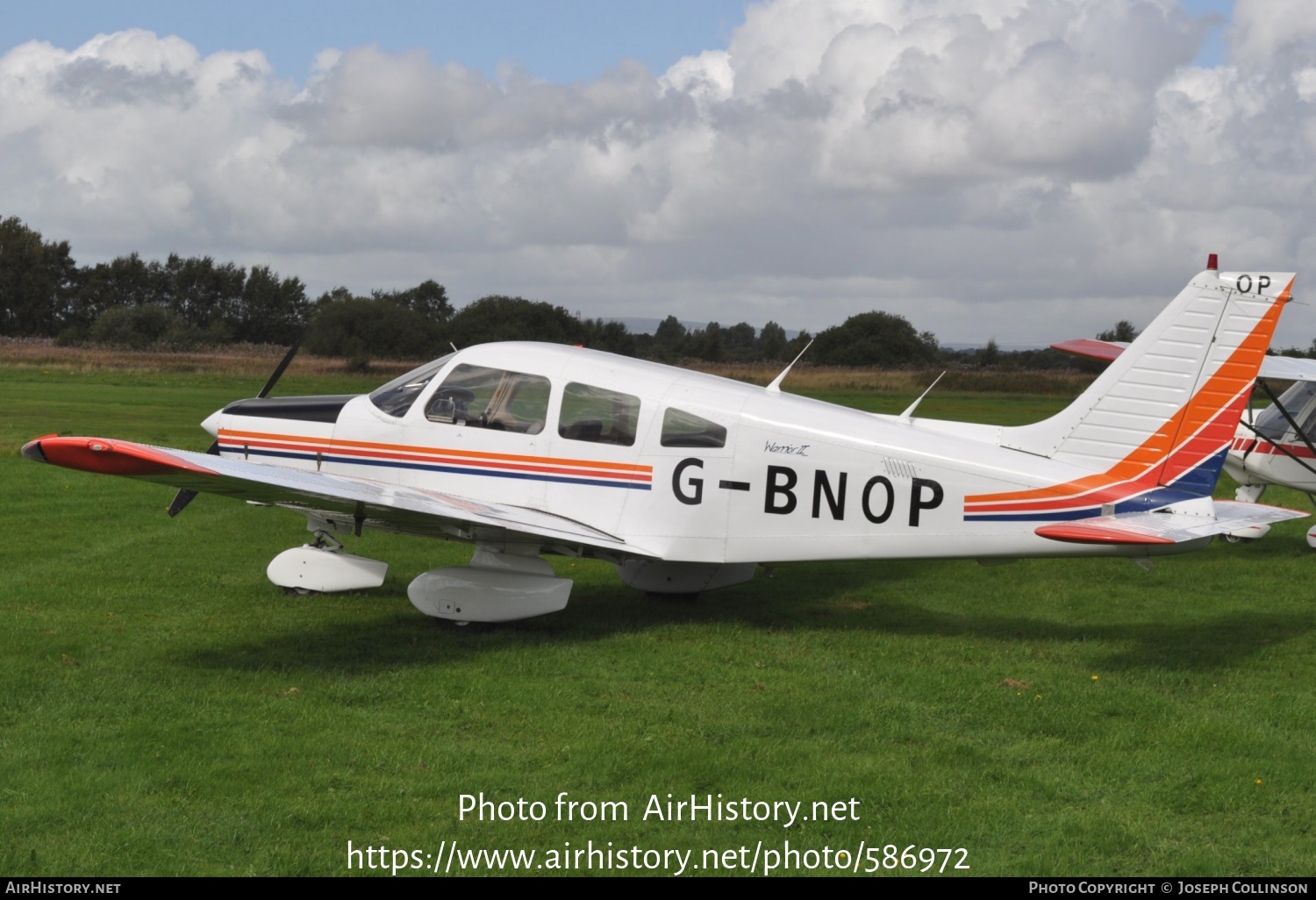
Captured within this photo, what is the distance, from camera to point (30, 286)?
75.7 m

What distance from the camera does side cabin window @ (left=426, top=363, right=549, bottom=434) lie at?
29.6 feet

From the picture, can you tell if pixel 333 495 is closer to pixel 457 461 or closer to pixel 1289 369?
pixel 457 461

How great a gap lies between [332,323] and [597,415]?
33929 mm

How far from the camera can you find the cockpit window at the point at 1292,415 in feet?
46.0

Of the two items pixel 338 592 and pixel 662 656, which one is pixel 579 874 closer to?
pixel 662 656

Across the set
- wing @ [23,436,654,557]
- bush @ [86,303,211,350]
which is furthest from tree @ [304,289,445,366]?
wing @ [23,436,654,557]

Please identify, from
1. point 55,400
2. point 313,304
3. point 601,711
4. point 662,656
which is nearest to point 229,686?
point 601,711

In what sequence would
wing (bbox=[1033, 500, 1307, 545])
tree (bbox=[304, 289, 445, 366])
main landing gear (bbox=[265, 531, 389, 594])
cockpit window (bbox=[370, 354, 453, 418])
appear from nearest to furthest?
wing (bbox=[1033, 500, 1307, 545]) < main landing gear (bbox=[265, 531, 389, 594]) < cockpit window (bbox=[370, 354, 453, 418]) < tree (bbox=[304, 289, 445, 366])

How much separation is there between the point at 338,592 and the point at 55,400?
22339 millimetres

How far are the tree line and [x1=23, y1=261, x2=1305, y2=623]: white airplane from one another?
792 inches

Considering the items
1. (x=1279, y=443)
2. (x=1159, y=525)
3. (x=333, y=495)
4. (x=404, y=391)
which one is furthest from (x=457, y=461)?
(x=1279, y=443)

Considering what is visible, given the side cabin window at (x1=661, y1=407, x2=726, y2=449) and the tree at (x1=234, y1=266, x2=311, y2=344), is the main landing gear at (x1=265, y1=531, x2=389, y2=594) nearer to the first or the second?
the side cabin window at (x1=661, y1=407, x2=726, y2=449)

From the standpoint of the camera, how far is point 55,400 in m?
28.7

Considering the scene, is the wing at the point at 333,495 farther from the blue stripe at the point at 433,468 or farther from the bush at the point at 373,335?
the bush at the point at 373,335
